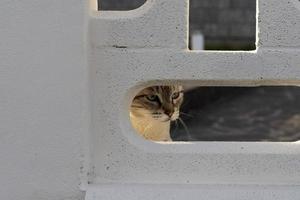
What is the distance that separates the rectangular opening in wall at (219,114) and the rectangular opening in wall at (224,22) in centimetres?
113

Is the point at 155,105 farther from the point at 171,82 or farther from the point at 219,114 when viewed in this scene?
the point at 219,114

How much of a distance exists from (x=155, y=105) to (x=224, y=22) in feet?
22.6

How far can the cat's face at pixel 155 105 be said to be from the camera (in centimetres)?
357

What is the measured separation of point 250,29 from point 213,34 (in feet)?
1.79

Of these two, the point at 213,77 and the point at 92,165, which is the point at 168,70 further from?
the point at 92,165

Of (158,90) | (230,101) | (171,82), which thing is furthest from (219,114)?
(171,82)

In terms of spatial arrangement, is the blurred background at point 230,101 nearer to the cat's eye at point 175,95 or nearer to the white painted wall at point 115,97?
the cat's eye at point 175,95

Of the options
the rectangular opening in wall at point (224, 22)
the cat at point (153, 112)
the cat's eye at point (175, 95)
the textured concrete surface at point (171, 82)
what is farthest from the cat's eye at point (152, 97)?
the rectangular opening in wall at point (224, 22)

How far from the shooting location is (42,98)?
197 centimetres

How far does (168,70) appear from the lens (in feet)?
6.58

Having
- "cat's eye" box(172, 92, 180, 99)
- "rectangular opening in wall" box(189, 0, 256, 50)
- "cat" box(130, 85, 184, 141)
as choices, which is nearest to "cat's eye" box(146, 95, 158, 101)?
"cat" box(130, 85, 184, 141)

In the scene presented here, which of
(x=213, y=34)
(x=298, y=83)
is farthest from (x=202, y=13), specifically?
(x=298, y=83)

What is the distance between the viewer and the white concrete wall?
1.95 m

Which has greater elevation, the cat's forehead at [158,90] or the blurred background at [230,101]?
the cat's forehead at [158,90]
